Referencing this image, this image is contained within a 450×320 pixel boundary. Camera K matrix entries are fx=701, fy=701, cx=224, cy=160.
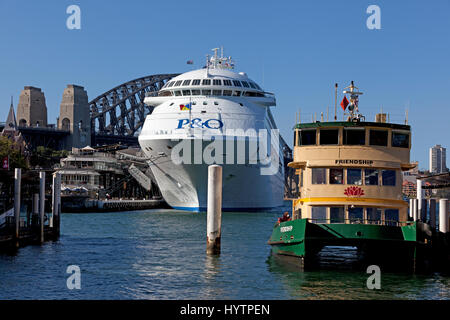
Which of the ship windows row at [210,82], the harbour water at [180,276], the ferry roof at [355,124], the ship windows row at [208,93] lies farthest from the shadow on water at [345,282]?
the ship windows row at [210,82]

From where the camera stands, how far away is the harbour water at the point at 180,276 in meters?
24.6

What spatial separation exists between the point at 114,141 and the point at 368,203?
538ft

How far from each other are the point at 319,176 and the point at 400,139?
3.82 metres

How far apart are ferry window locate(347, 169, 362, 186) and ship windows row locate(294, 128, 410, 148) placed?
1.13 m

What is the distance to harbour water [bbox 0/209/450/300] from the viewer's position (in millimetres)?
24625

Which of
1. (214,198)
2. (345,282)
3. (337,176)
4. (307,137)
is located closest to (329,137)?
(307,137)

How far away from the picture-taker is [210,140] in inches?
2650

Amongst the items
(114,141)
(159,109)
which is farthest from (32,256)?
(114,141)

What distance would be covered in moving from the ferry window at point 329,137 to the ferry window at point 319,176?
45.4 inches

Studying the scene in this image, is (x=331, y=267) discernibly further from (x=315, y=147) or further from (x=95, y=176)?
(x=95, y=176)

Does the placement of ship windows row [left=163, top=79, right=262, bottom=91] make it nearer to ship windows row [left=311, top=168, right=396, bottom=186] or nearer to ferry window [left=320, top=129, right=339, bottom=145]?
ferry window [left=320, top=129, right=339, bottom=145]

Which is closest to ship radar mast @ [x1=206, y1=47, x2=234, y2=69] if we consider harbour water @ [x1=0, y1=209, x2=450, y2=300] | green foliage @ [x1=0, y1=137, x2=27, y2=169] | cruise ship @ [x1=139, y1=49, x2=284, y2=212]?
cruise ship @ [x1=139, y1=49, x2=284, y2=212]

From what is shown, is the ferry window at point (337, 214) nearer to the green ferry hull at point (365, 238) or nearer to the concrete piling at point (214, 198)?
the green ferry hull at point (365, 238)

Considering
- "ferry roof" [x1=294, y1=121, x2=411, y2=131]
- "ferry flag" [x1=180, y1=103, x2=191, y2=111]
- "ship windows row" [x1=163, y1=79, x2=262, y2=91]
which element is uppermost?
"ship windows row" [x1=163, y1=79, x2=262, y2=91]
